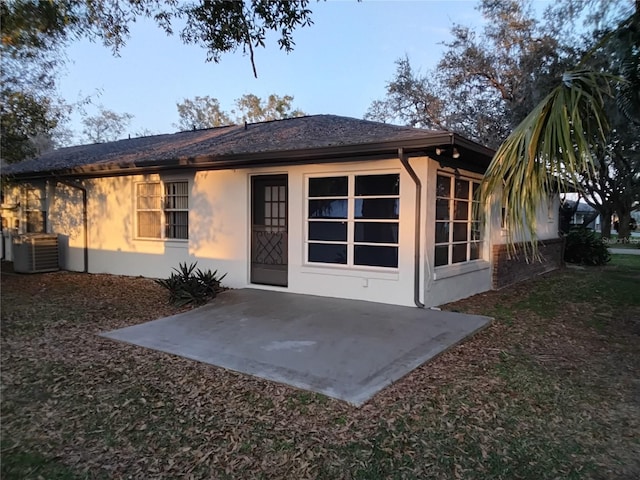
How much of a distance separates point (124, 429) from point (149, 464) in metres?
0.58

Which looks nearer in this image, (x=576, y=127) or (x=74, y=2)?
(x=576, y=127)

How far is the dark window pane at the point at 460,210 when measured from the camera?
8.53 m

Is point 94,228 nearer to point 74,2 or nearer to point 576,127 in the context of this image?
point 74,2

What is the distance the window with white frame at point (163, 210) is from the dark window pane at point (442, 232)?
5.69 meters

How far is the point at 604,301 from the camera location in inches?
342

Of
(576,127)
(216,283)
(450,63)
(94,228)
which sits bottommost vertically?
(216,283)

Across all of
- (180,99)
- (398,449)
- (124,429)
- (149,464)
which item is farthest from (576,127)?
(180,99)

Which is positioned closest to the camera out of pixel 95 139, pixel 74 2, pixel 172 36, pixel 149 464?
pixel 149 464

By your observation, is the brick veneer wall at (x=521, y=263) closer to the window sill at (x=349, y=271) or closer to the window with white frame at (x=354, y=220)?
the window sill at (x=349, y=271)

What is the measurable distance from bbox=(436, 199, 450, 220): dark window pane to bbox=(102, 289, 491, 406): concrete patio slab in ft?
6.22

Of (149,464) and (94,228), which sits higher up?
(94,228)

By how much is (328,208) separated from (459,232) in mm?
2767

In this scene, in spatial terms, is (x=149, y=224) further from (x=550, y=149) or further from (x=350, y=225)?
(x=550, y=149)

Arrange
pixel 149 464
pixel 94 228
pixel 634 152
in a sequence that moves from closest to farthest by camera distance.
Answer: pixel 149 464, pixel 94 228, pixel 634 152
